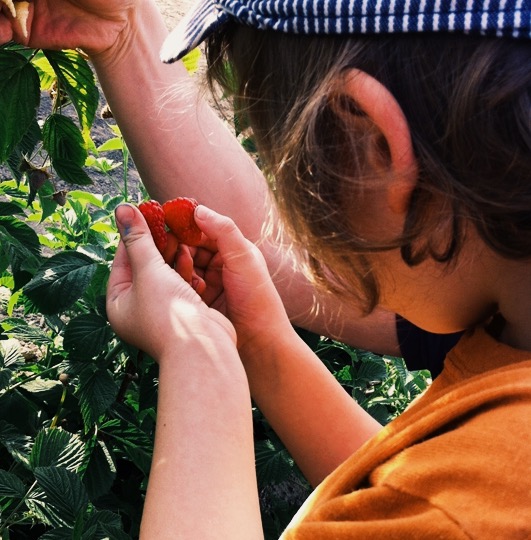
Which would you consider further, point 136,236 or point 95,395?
point 95,395

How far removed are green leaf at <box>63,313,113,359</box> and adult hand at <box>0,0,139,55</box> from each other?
0.38m

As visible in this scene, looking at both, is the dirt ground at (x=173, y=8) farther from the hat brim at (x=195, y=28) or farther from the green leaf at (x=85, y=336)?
the hat brim at (x=195, y=28)

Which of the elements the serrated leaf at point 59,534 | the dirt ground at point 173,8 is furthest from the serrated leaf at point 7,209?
the dirt ground at point 173,8

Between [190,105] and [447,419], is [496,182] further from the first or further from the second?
[190,105]

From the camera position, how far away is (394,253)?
0.87 meters

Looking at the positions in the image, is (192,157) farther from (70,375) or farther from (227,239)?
(70,375)

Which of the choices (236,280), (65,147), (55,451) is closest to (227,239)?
(236,280)

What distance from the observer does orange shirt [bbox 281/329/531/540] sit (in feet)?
2.39

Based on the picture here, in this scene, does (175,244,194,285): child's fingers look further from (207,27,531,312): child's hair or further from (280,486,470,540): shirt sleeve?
(280,486,470,540): shirt sleeve

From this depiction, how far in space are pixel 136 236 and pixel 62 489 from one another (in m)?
0.33

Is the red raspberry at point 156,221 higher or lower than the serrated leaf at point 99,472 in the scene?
higher

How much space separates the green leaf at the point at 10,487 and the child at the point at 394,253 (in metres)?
0.30

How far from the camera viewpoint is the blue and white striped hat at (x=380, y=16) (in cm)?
68

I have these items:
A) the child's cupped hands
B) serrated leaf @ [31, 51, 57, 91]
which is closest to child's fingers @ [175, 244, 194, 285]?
the child's cupped hands
